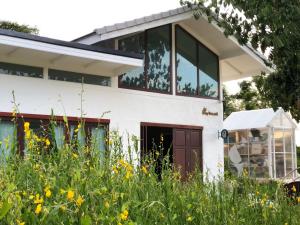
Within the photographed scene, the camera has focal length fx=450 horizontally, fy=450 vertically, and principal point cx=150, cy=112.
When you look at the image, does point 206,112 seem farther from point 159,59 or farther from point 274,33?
point 274,33

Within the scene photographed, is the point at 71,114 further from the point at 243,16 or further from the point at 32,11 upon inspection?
the point at 32,11

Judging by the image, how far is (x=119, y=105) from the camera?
11.2 m

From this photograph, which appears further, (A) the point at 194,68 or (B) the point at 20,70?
(A) the point at 194,68

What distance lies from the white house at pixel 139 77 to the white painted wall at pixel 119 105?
0.02 metres

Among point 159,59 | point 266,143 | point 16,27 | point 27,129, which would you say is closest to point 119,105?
point 159,59

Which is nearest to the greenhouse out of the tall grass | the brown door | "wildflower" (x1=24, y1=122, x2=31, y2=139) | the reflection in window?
the brown door

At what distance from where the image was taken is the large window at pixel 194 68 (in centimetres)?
1288

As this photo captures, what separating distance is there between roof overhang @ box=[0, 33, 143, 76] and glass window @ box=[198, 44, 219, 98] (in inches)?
132

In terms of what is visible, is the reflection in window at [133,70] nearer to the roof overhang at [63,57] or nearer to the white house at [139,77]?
the white house at [139,77]

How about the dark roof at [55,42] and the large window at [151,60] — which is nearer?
the dark roof at [55,42]

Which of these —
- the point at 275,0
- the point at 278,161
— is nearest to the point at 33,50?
the point at 275,0

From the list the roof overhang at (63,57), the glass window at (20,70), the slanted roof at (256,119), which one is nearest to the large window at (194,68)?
the roof overhang at (63,57)

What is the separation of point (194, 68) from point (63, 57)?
4778 mm

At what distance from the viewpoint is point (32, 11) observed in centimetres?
2781
